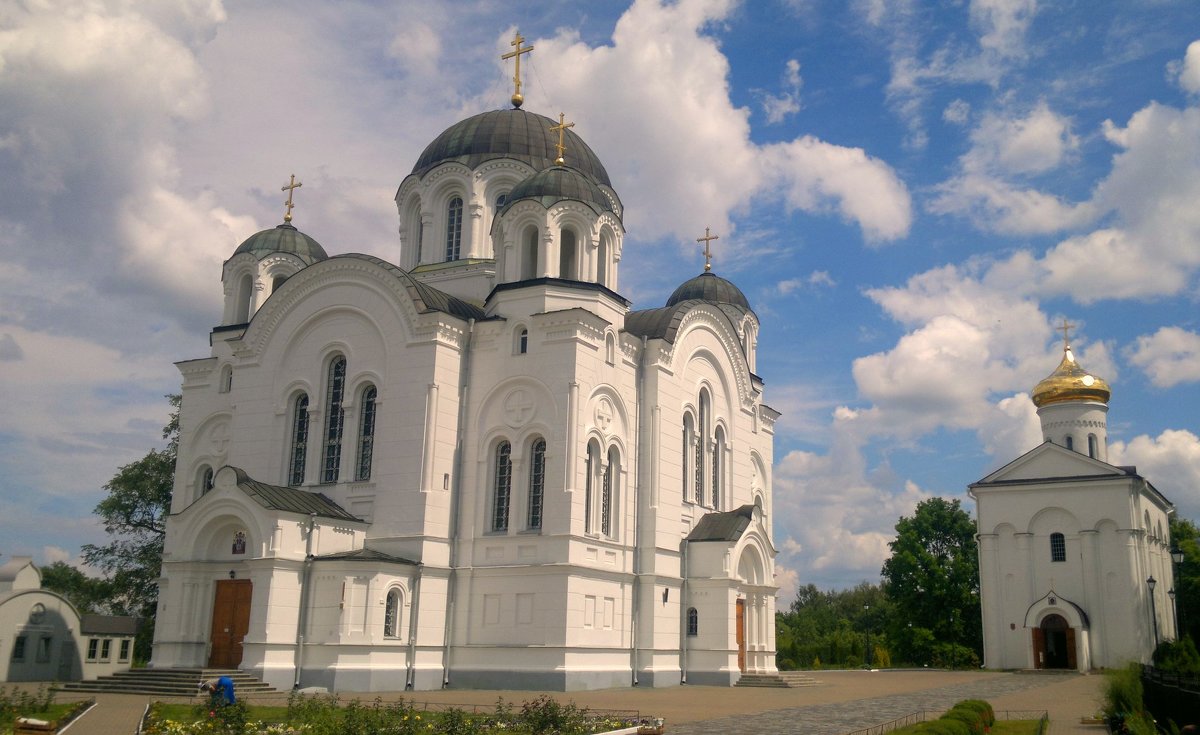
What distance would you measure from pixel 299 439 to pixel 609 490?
869cm

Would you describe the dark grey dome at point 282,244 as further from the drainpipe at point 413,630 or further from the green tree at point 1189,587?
the green tree at point 1189,587

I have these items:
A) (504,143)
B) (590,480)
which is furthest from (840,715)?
(504,143)

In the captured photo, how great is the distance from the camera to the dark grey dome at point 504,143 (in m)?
34.3

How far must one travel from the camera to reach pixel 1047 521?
42875mm

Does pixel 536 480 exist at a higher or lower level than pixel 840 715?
higher

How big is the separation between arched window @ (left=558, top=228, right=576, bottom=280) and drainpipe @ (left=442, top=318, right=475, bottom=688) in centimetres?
321

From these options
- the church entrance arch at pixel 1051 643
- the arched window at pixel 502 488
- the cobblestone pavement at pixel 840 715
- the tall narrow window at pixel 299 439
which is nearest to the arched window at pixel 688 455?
the arched window at pixel 502 488

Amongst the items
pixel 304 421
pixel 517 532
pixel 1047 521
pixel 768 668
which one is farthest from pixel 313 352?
pixel 1047 521

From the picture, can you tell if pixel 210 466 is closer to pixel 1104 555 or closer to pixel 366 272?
pixel 366 272

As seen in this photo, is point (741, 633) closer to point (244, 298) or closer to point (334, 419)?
point (334, 419)

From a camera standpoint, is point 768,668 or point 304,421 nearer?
point 304,421

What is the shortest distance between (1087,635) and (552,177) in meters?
27.3

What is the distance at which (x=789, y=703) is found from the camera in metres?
23.3

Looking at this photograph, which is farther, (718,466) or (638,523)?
(718,466)
